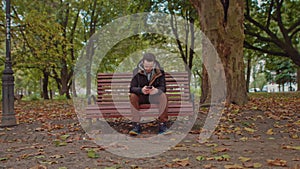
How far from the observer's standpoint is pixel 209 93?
862 centimetres

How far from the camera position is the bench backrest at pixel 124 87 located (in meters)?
5.97

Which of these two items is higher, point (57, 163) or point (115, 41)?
point (115, 41)

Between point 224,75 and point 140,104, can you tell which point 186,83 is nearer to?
point 140,104

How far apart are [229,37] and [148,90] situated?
4.12 m

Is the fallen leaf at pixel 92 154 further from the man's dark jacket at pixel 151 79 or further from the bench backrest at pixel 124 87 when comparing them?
the bench backrest at pixel 124 87

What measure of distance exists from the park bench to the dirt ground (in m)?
0.44

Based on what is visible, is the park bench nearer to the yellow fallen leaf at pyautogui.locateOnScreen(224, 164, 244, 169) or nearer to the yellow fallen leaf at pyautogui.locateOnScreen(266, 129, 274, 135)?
the yellow fallen leaf at pyautogui.locateOnScreen(266, 129, 274, 135)

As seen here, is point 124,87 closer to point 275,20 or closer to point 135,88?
point 135,88

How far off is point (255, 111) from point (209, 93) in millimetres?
1471

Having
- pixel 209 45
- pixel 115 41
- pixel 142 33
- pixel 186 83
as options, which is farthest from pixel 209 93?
pixel 115 41

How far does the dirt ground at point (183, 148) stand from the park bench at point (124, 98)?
444 millimetres

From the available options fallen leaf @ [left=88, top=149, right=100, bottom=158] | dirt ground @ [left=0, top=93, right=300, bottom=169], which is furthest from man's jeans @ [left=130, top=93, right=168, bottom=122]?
fallen leaf @ [left=88, top=149, right=100, bottom=158]

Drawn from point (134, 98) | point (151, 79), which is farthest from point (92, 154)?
point (151, 79)

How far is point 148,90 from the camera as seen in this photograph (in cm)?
519
